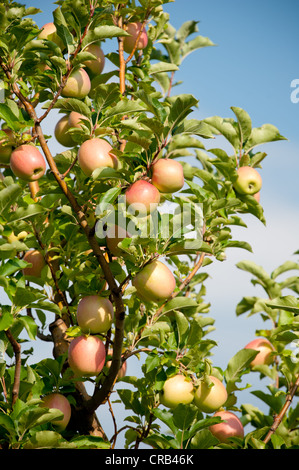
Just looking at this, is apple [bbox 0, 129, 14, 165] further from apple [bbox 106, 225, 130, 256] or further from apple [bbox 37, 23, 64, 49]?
apple [bbox 106, 225, 130, 256]

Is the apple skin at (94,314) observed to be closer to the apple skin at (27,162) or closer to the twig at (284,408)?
the apple skin at (27,162)

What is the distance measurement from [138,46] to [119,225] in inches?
54.4

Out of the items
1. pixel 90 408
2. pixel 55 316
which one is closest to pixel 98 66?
pixel 55 316

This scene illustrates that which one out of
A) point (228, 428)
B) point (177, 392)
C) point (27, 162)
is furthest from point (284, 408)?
point (27, 162)

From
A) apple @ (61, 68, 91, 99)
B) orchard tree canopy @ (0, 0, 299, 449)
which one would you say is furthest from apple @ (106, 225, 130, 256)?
apple @ (61, 68, 91, 99)

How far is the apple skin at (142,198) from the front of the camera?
197 centimetres

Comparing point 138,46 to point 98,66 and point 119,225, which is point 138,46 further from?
point 119,225

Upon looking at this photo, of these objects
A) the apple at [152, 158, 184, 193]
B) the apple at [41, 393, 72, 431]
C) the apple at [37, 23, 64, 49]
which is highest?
the apple at [37, 23, 64, 49]

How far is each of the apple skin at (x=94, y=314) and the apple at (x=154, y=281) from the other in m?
0.20

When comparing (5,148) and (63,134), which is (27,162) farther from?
(63,134)

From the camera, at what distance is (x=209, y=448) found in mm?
2242

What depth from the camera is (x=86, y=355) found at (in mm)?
2195

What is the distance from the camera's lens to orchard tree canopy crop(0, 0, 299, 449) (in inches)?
81.4

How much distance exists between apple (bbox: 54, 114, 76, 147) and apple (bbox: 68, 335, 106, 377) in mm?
982
